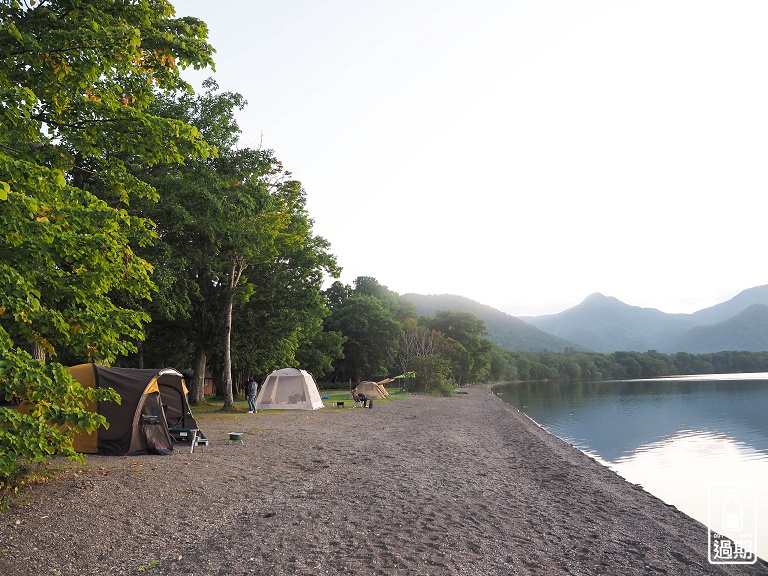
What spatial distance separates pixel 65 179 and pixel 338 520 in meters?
7.22

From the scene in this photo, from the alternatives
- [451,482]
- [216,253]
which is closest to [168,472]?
[451,482]

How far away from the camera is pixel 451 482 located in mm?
12195

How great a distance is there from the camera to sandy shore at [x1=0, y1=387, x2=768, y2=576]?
679 centimetres

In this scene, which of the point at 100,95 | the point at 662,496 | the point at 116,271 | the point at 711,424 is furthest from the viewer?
the point at 711,424

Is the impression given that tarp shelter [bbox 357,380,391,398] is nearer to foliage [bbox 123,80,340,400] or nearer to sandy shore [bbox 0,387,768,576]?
foliage [bbox 123,80,340,400]

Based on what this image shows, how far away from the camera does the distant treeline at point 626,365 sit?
504 ft

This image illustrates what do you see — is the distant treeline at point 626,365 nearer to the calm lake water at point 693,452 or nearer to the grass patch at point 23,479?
the calm lake water at point 693,452

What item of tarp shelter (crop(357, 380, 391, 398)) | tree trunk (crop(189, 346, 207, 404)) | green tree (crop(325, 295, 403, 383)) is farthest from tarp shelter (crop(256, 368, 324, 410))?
green tree (crop(325, 295, 403, 383))

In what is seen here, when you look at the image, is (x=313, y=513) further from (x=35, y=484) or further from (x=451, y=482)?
(x=35, y=484)

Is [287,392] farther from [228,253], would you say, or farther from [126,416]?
[126,416]

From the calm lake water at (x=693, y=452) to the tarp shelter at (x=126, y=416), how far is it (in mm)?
13425

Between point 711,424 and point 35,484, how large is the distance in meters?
41.6

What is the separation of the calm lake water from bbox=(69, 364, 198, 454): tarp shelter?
1342 centimetres

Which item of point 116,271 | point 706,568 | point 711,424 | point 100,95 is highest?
point 100,95
